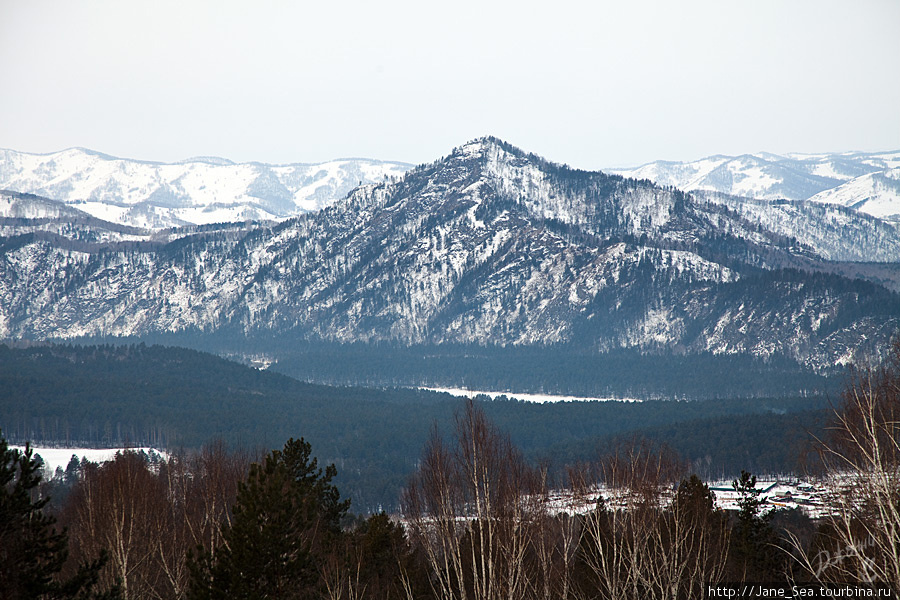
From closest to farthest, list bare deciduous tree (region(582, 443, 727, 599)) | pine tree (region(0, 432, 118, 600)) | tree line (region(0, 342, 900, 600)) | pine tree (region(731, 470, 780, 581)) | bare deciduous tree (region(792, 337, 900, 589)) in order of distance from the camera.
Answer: bare deciduous tree (region(792, 337, 900, 589))
tree line (region(0, 342, 900, 600))
pine tree (region(0, 432, 118, 600))
bare deciduous tree (region(582, 443, 727, 599))
pine tree (region(731, 470, 780, 581))

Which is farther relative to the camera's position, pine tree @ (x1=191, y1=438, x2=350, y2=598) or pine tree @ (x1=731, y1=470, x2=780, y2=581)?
pine tree @ (x1=731, y1=470, x2=780, y2=581)

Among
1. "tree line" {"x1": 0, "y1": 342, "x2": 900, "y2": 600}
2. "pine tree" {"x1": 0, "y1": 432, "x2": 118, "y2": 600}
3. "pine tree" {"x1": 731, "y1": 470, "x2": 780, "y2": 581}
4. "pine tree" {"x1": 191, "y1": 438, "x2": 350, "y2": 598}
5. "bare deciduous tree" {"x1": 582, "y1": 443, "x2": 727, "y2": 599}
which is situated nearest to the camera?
"tree line" {"x1": 0, "y1": 342, "x2": 900, "y2": 600}

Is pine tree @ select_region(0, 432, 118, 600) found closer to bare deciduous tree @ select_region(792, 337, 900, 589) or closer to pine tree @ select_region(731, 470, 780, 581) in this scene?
bare deciduous tree @ select_region(792, 337, 900, 589)

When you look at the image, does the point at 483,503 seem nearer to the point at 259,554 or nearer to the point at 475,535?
the point at 475,535

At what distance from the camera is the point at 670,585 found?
42.0 meters

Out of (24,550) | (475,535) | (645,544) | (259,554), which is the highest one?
(24,550)

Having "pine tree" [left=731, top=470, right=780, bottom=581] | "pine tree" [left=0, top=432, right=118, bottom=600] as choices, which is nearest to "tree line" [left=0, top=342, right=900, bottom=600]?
"pine tree" [left=0, top=432, right=118, bottom=600]

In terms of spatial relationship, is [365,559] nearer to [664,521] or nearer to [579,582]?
[579,582]

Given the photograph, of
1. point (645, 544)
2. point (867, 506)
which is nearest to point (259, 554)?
point (645, 544)

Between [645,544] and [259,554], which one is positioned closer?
[259,554]

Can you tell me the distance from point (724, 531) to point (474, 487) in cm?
2083

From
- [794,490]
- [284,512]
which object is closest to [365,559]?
[284,512]

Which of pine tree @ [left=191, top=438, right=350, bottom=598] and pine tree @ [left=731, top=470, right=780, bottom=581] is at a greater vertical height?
pine tree @ [left=191, top=438, right=350, bottom=598]

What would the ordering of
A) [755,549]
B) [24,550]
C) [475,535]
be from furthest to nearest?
[755,549]
[475,535]
[24,550]
